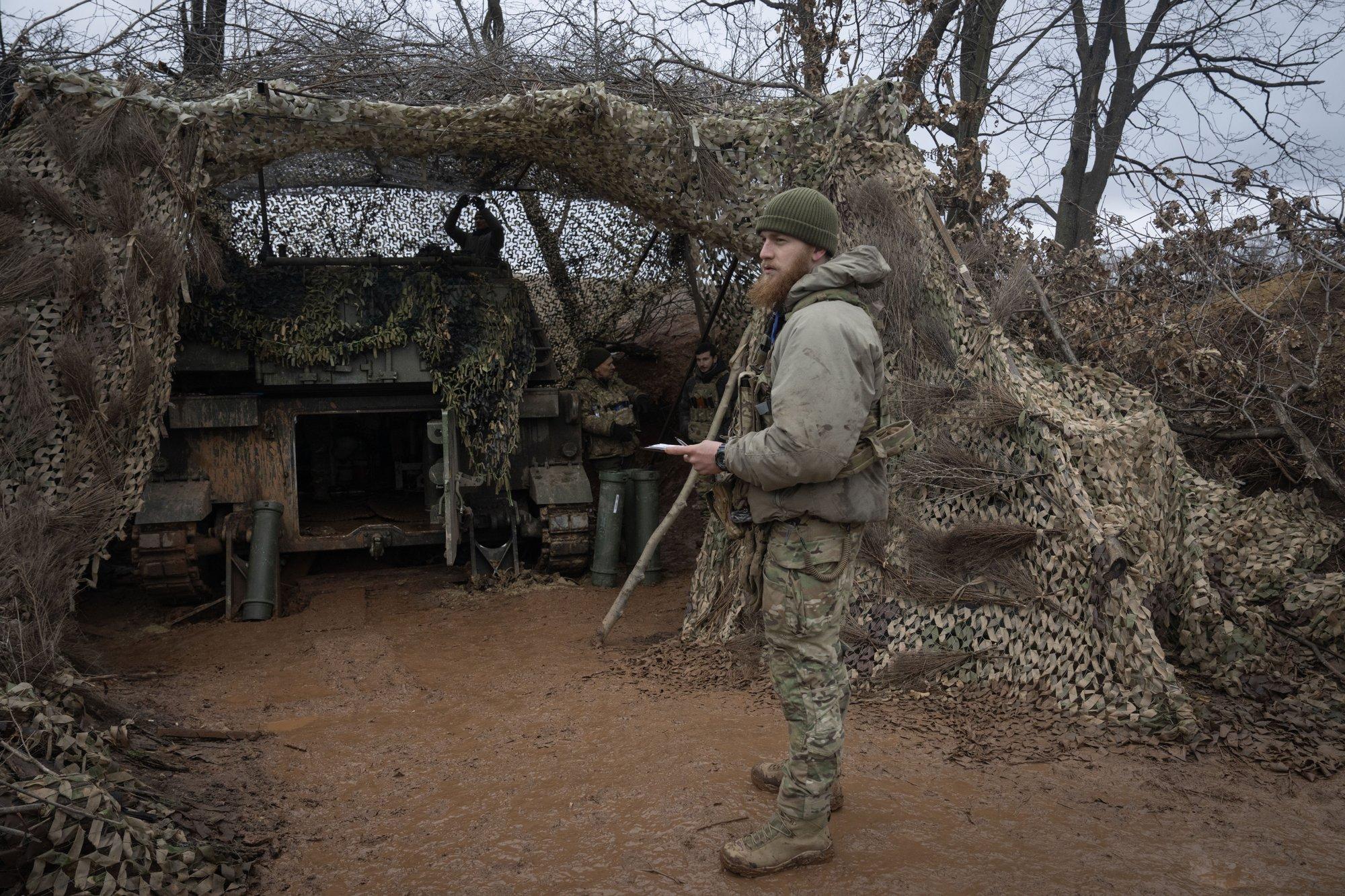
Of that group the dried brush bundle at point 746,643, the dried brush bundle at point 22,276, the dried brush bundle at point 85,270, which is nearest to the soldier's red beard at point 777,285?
the dried brush bundle at point 746,643

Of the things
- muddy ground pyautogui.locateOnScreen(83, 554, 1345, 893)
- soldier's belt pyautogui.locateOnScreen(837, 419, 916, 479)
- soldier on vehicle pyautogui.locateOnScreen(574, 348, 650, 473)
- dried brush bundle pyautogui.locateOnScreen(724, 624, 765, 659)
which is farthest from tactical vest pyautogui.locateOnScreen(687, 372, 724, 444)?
soldier's belt pyautogui.locateOnScreen(837, 419, 916, 479)

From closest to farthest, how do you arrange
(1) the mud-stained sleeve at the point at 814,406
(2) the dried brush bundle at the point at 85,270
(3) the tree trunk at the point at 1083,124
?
(1) the mud-stained sleeve at the point at 814,406 → (2) the dried brush bundle at the point at 85,270 → (3) the tree trunk at the point at 1083,124

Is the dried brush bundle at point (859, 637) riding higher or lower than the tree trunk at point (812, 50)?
lower

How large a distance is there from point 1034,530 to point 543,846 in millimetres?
2826

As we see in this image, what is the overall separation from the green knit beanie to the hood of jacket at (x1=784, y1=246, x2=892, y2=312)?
0.09m

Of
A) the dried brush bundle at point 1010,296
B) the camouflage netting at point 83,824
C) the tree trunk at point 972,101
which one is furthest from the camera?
the tree trunk at point 972,101

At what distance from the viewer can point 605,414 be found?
8852mm

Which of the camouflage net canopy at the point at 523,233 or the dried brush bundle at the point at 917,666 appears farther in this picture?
the camouflage net canopy at the point at 523,233

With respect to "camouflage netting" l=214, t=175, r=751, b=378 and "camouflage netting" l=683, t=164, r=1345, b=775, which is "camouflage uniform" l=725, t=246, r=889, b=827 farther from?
"camouflage netting" l=214, t=175, r=751, b=378

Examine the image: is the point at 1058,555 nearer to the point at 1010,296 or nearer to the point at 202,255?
the point at 1010,296

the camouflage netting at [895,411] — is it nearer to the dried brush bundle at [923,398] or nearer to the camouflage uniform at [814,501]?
the dried brush bundle at [923,398]

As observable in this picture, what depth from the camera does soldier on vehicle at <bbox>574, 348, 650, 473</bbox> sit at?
29.0 feet

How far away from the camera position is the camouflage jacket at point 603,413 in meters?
8.84

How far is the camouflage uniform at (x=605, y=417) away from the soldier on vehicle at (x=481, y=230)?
4.57 ft
